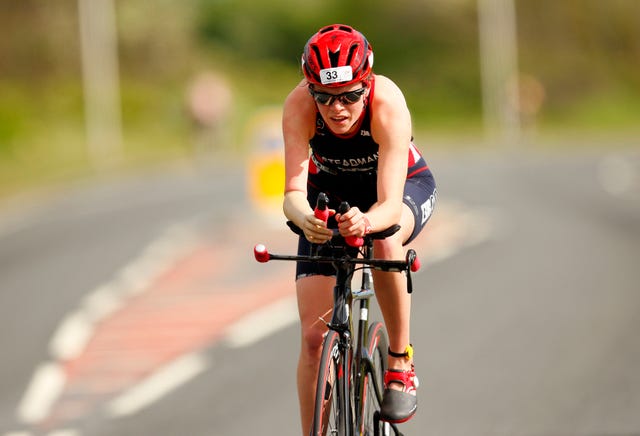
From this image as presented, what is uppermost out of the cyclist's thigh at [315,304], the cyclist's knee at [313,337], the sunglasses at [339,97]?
the sunglasses at [339,97]

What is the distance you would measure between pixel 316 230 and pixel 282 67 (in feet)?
220

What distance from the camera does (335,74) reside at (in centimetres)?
505

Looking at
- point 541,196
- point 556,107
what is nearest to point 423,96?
point 556,107

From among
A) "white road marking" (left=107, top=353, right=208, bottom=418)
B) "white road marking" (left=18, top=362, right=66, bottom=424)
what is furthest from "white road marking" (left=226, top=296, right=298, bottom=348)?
"white road marking" (left=18, top=362, right=66, bottom=424)

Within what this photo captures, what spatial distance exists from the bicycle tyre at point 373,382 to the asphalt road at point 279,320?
209cm

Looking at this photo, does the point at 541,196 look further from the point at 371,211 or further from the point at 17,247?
→ the point at 371,211

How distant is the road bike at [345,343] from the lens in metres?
5.03

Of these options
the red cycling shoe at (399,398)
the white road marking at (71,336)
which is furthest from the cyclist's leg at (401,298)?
the white road marking at (71,336)

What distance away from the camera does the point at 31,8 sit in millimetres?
56156

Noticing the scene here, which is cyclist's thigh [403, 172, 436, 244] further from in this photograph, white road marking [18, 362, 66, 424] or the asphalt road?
white road marking [18, 362, 66, 424]

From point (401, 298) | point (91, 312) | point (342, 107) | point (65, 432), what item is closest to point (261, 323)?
point (91, 312)

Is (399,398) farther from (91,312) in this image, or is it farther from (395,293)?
(91,312)

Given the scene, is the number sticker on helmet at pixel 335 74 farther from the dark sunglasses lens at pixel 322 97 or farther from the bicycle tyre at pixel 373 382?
the bicycle tyre at pixel 373 382

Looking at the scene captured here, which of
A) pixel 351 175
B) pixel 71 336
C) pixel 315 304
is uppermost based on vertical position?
pixel 351 175
